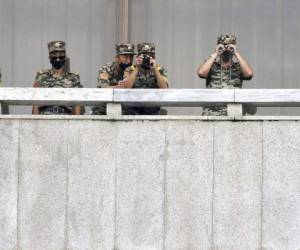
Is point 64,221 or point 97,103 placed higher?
point 97,103

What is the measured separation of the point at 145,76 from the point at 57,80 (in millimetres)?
1294

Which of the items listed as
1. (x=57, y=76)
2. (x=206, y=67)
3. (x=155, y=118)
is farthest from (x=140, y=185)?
(x=57, y=76)

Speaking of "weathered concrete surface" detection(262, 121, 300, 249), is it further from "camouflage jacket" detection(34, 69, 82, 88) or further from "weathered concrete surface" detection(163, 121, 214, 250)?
"camouflage jacket" detection(34, 69, 82, 88)

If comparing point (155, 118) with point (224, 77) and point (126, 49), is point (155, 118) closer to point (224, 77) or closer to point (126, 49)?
point (224, 77)

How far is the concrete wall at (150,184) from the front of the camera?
16109mm

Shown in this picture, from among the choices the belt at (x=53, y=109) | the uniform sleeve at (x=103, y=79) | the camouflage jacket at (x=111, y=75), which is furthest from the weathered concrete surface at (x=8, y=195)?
the camouflage jacket at (x=111, y=75)

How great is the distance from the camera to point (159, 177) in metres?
16.2

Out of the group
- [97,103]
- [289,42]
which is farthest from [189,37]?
[97,103]

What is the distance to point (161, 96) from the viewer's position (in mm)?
16156

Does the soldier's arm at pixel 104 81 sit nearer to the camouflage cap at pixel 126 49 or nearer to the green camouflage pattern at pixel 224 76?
the camouflage cap at pixel 126 49

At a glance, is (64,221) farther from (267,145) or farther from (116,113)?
(267,145)

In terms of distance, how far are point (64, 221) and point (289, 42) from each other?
6041mm

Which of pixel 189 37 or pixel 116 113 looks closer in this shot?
pixel 116 113

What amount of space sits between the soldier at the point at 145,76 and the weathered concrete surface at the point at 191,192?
0.86m
